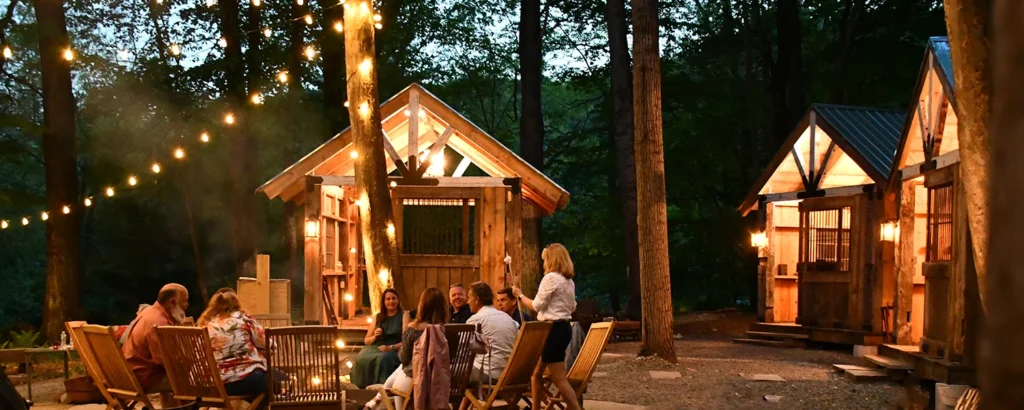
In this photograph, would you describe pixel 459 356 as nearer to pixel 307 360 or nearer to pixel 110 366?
pixel 307 360

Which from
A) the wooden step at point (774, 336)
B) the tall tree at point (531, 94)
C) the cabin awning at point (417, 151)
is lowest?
the wooden step at point (774, 336)

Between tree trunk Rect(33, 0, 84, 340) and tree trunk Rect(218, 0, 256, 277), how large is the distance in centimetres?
397

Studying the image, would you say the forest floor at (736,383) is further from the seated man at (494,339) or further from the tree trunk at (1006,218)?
the tree trunk at (1006,218)

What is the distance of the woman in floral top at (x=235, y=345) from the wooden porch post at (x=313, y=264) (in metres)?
7.30

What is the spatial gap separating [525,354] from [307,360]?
55.3 inches

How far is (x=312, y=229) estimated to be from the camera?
14.4 metres

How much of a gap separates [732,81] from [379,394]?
2192cm

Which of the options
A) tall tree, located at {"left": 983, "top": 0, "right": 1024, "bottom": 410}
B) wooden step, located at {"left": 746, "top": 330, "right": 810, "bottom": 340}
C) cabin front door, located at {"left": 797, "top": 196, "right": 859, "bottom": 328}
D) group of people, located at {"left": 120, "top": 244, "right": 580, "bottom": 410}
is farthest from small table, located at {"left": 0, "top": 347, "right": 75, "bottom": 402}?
wooden step, located at {"left": 746, "top": 330, "right": 810, "bottom": 340}

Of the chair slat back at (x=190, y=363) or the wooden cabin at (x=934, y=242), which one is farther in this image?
the wooden cabin at (x=934, y=242)

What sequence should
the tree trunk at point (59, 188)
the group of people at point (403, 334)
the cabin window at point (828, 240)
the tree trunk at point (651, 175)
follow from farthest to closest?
the cabin window at point (828, 240)
the tree trunk at point (59, 188)
the tree trunk at point (651, 175)
the group of people at point (403, 334)

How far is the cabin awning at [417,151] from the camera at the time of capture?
1402cm

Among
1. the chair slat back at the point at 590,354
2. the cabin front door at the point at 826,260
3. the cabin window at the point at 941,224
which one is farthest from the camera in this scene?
the cabin front door at the point at 826,260

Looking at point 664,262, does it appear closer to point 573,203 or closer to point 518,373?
point 518,373

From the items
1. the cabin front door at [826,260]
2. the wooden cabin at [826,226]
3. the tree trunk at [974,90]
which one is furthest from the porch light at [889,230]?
the tree trunk at [974,90]
